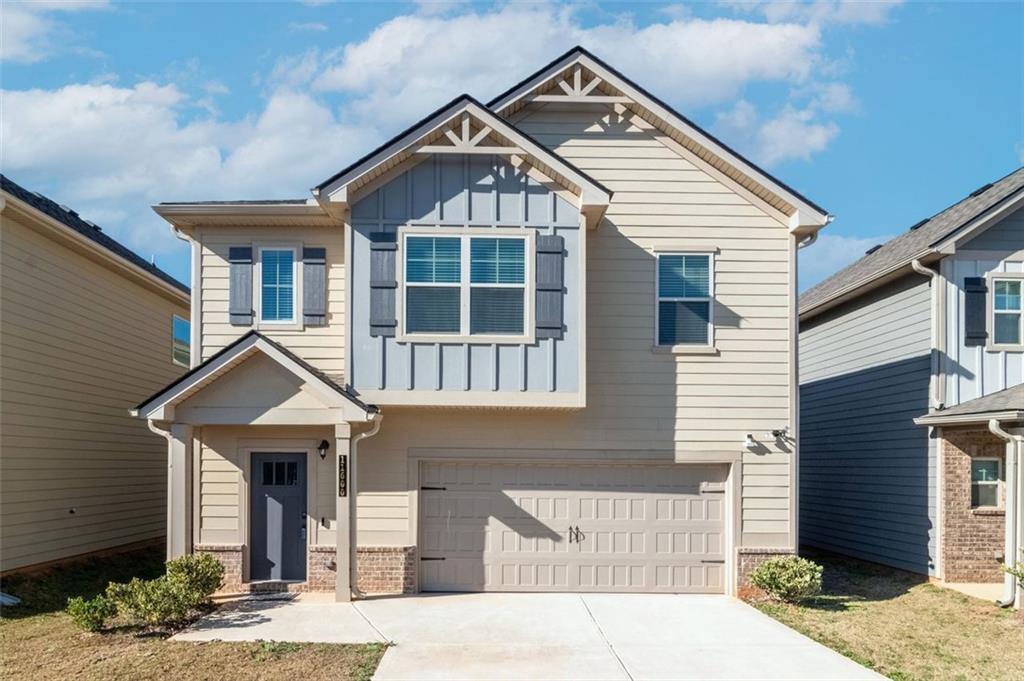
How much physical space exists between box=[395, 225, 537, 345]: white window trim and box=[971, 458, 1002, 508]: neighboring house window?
7.62 metres

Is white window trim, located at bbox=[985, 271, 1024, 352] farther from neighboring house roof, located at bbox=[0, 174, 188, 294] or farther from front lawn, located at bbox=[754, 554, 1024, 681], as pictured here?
neighboring house roof, located at bbox=[0, 174, 188, 294]

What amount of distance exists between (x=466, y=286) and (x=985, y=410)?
299 inches

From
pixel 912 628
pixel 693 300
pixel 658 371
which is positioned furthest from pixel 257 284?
pixel 912 628

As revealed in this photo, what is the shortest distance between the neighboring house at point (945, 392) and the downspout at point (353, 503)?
8.50 meters

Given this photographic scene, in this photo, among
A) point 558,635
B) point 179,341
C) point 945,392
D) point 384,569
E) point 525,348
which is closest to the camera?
point 558,635

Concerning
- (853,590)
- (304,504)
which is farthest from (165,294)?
(853,590)

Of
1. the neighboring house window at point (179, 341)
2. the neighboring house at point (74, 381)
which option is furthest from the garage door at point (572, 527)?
the neighboring house window at point (179, 341)

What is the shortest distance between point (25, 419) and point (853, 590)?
12498 mm

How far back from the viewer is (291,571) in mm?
13086

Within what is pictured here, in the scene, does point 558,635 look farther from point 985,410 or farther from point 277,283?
point 985,410

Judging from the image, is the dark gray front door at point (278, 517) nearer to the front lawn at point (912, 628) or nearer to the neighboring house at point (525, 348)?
the neighboring house at point (525, 348)

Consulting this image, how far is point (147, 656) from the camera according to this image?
9.37 m

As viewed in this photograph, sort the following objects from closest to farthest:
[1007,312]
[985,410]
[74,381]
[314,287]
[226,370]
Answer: [226,370]
[985,410]
[314,287]
[1007,312]
[74,381]

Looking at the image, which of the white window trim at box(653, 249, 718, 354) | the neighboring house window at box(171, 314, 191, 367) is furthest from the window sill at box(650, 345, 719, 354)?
the neighboring house window at box(171, 314, 191, 367)
